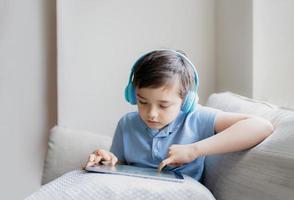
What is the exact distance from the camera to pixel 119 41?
2.08 metres

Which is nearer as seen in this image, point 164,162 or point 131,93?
point 164,162

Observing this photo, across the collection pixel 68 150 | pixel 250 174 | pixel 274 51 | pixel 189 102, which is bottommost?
pixel 68 150

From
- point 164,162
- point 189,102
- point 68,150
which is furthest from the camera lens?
point 68,150

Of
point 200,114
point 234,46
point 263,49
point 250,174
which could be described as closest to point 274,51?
point 263,49

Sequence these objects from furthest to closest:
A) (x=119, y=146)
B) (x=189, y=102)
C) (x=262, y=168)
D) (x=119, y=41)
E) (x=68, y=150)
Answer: (x=119, y=41) → (x=68, y=150) → (x=119, y=146) → (x=189, y=102) → (x=262, y=168)

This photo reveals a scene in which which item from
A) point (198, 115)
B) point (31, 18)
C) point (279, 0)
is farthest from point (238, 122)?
point (31, 18)

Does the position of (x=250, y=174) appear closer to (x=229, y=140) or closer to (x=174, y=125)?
(x=229, y=140)

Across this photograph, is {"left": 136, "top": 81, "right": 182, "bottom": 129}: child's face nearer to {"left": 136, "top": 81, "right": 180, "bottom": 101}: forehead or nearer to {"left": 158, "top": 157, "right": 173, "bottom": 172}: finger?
{"left": 136, "top": 81, "right": 180, "bottom": 101}: forehead

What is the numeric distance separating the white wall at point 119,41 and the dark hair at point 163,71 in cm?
82

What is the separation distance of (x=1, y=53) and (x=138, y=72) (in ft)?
3.71

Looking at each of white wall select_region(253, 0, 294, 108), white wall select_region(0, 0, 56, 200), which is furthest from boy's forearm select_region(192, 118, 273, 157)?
white wall select_region(0, 0, 56, 200)

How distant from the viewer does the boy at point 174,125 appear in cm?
114

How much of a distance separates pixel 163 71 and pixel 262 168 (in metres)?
0.34

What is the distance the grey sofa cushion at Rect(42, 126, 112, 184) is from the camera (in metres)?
1.63
